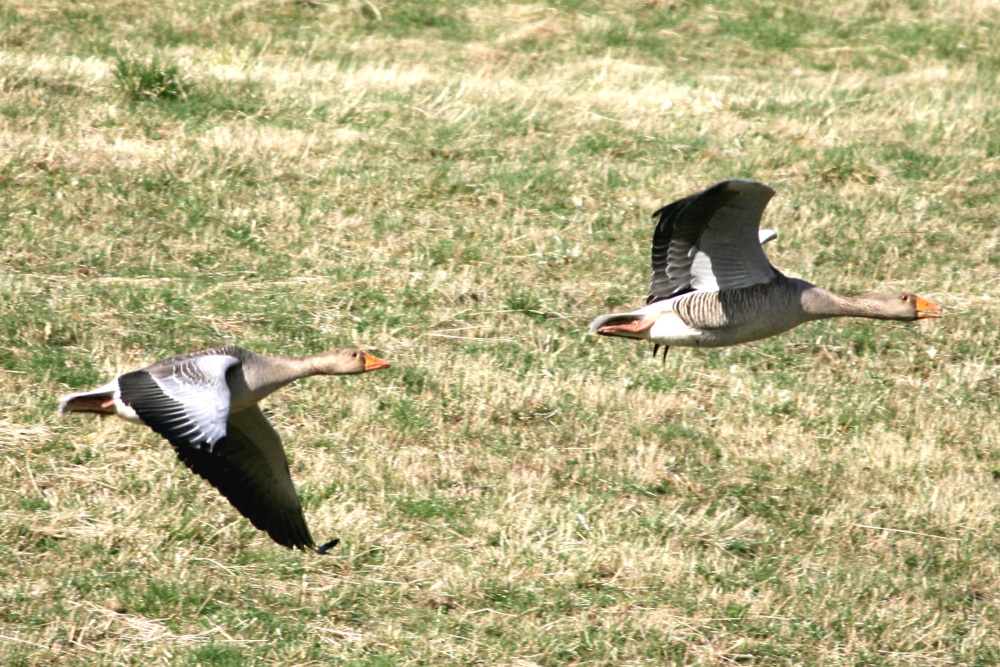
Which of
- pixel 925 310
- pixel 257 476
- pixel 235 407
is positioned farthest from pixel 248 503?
pixel 925 310

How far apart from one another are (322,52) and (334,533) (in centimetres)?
992

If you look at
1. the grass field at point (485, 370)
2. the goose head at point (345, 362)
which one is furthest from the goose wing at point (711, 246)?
the goose head at point (345, 362)

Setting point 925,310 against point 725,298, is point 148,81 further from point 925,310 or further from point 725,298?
point 925,310

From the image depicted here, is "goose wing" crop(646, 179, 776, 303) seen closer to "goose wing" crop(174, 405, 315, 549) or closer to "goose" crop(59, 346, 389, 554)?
"goose" crop(59, 346, 389, 554)

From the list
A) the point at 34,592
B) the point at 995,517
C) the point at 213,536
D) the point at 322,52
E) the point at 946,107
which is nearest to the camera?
the point at 34,592

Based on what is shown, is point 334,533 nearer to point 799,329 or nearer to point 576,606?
point 576,606

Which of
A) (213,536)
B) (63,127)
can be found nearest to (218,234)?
(63,127)

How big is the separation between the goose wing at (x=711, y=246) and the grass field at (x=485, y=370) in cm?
81

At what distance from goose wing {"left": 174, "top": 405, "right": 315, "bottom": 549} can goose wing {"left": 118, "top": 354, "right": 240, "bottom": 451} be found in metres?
0.42

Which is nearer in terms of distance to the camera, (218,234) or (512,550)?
(512,550)

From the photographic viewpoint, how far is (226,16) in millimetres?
15672

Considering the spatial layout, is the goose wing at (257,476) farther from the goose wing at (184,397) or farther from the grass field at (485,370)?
the goose wing at (184,397)

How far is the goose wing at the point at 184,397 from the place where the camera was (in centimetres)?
501

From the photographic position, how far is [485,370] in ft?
25.6
